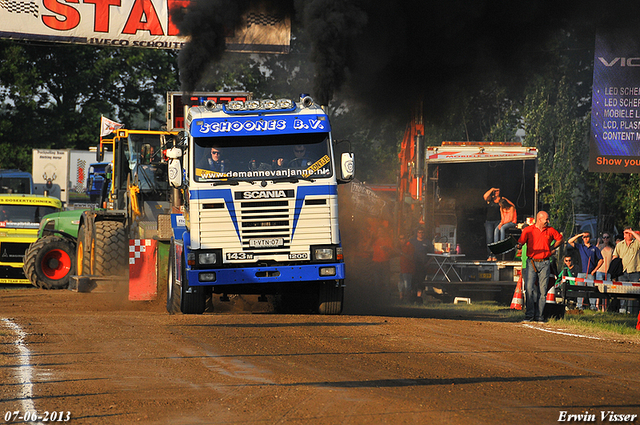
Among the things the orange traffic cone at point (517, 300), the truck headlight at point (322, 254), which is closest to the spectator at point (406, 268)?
the orange traffic cone at point (517, 300)

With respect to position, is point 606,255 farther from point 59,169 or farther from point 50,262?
point 59,169

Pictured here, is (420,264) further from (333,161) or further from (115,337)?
(115,337)

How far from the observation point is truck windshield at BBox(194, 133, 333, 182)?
12.2 meters

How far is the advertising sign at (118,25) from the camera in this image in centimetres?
2212

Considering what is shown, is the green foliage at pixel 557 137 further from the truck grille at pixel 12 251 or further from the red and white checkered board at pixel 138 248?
the red and white checkered board at pixel 138 248

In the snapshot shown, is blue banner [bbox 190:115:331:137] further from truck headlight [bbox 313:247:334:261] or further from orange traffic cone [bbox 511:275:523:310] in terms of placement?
orange traffic cone [bbox 511:275:523:310]

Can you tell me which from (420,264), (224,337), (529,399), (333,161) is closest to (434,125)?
(420,264)

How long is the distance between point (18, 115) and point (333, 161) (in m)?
37.4

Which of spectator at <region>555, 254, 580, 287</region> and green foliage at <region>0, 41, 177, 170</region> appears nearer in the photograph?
spectator at <region>555, 254, 580, 287</region>

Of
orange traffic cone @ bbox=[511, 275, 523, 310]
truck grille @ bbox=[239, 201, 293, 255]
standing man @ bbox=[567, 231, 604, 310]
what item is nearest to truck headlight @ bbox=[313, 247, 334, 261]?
truck grille @ bbox=[239, 201, 293, 255]

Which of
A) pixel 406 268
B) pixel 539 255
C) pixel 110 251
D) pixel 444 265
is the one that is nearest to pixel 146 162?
pixel 110 251

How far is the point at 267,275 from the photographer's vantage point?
40.2 feet

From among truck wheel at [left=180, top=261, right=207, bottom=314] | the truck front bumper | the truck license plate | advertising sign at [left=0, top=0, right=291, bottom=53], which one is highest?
advertising sign at [left=0, top=0, right=291, bottom=53]

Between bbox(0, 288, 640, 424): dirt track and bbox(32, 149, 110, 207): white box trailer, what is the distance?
90.3ft
